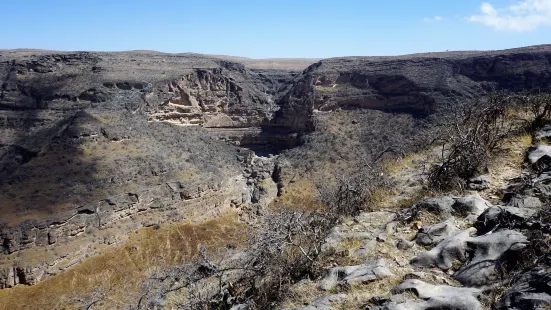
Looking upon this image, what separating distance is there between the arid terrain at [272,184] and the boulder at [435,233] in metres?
0.04

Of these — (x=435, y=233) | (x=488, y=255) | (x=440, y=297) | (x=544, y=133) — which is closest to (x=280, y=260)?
(x=440, y=297)

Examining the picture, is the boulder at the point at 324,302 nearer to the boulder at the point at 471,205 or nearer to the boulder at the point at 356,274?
the boulder at the point at 356,274

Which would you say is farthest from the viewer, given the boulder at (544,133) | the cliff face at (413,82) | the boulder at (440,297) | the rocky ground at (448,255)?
the cliff face at (413,82)

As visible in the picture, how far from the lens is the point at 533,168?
8.12m

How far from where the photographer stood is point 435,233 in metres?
6.61

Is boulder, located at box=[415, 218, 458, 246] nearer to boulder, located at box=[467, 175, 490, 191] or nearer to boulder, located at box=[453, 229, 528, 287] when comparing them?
boulder, located at box=[453, 229, 528, 287]

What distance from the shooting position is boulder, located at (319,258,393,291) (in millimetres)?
5594

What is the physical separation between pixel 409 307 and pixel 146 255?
21.0 metres

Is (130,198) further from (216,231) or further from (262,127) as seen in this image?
(262,127)

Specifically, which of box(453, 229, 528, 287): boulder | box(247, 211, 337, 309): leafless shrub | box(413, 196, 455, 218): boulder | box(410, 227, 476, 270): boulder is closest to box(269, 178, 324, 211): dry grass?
box(413, 196, 455, 218): boulder

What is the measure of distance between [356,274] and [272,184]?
30.7 meters

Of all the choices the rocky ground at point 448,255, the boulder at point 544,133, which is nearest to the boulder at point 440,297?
the rocky ground at point 448,255

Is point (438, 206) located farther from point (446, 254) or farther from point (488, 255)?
point (488, 255)

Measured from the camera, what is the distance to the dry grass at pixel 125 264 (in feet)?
61.2
